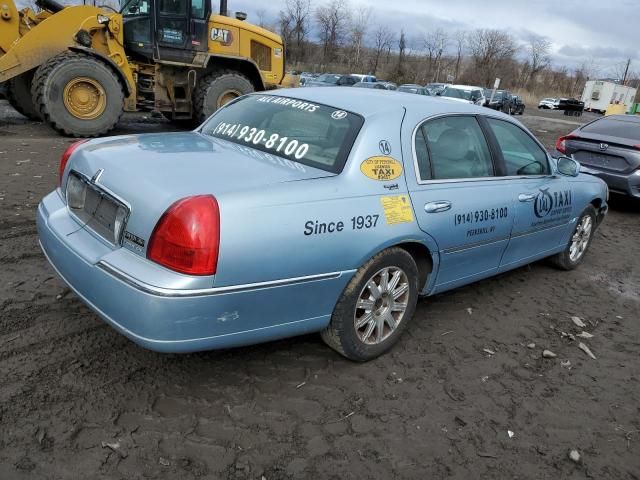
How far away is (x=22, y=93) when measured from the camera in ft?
35.0

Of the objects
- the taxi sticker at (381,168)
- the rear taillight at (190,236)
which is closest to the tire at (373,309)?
the taxi sticker at (381,168)

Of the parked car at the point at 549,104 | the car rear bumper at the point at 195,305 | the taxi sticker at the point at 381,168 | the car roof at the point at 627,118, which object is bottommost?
the parked car at the point at 549,104

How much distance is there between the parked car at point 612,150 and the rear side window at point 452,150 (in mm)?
4798

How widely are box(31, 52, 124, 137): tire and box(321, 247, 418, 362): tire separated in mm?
7947

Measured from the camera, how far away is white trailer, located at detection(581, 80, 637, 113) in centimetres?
6419

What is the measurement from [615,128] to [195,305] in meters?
8.75

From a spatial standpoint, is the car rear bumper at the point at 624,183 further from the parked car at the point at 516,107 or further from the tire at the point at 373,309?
the parked car at the point at 516,107

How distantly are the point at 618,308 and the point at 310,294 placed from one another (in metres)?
3.26

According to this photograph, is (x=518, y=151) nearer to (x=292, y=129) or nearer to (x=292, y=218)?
(x=292, y=129)

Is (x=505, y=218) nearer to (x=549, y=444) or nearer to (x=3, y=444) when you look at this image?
(x=549, y=444)

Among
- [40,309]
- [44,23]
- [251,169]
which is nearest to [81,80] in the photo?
[44,23]

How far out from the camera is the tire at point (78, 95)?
8.88 meters

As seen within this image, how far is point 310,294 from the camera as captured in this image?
9.00 ft

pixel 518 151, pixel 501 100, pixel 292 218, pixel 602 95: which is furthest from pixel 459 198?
pixel 602 95
